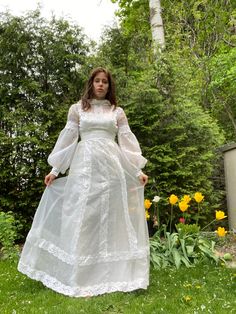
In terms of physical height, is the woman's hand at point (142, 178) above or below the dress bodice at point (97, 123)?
below

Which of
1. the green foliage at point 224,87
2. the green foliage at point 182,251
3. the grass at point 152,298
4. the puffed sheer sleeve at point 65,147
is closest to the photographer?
the grass at point 152,298

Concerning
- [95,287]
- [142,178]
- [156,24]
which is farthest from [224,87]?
[95,287]

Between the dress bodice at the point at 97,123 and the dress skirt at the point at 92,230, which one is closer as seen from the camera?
the dress skirt at the point at 92,230

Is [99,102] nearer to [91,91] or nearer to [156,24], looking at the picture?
[91,91]

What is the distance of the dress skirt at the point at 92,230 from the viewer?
3.42 m

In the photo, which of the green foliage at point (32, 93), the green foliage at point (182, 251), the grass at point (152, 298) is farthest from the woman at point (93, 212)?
the green foliage at point (32, 93)

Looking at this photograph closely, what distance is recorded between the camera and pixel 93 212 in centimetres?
358

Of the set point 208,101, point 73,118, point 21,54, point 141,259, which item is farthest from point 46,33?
point 208,101

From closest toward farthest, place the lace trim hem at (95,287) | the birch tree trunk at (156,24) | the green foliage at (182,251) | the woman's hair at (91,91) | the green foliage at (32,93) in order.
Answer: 1. the lace trim hem at (95,287)
2. the woman's hair at (91,91)
3. the green foliage at (182,251)
4. the green foliage at (32,93)
5. the birch tree trunk at (156,24)

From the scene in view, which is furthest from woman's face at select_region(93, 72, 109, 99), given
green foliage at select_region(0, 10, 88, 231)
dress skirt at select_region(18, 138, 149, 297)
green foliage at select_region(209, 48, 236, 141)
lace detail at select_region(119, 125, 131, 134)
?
green foliage at select_region(209, 48, 236, 141)

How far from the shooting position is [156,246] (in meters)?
4.80

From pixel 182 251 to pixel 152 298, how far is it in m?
1.43

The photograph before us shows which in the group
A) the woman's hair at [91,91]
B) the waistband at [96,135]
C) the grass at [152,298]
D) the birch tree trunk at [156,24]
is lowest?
the grass at [152,298]

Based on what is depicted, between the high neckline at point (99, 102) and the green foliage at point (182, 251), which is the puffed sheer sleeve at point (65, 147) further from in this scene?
the green foliage at point (182, 251)
